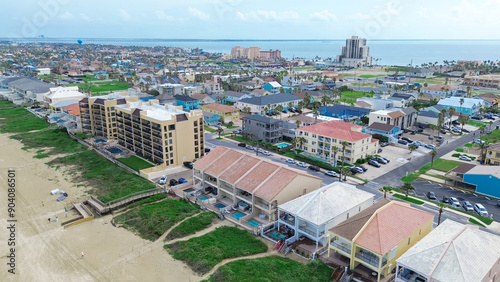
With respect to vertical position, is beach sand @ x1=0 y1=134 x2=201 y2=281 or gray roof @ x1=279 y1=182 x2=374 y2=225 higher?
gray roof @ x1=279 y1=182 x2=374 y2=225

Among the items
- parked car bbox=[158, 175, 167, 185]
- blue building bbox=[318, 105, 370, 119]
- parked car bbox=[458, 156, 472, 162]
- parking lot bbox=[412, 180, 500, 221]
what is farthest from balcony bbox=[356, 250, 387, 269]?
blue building bbox=[318, 105, 370, 119]

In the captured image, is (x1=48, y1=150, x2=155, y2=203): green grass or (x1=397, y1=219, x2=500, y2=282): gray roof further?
(x1=48, y1=150, x2=155, y2=203): green grass

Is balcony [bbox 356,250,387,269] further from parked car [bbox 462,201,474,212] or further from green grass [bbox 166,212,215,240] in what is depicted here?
parked car [bbox 462,201,474,212]

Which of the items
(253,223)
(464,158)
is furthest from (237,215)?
(464,158)

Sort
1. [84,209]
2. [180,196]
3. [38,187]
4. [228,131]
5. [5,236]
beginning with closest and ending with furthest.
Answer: [5,236] → [84,209] → [180,196] → [38,187] → [228,131]

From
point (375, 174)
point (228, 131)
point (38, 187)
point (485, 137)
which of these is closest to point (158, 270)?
point (38, 187)

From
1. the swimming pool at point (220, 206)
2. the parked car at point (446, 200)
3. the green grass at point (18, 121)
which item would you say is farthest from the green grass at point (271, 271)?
the green grass at point (18, 121)

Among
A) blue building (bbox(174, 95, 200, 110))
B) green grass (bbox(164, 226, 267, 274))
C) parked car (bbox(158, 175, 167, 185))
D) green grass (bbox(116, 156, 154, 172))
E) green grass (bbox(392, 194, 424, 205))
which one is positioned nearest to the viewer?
green grass (bbox(164, 226, 267, 274))

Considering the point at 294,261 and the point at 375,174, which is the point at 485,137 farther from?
the point at 294,261
